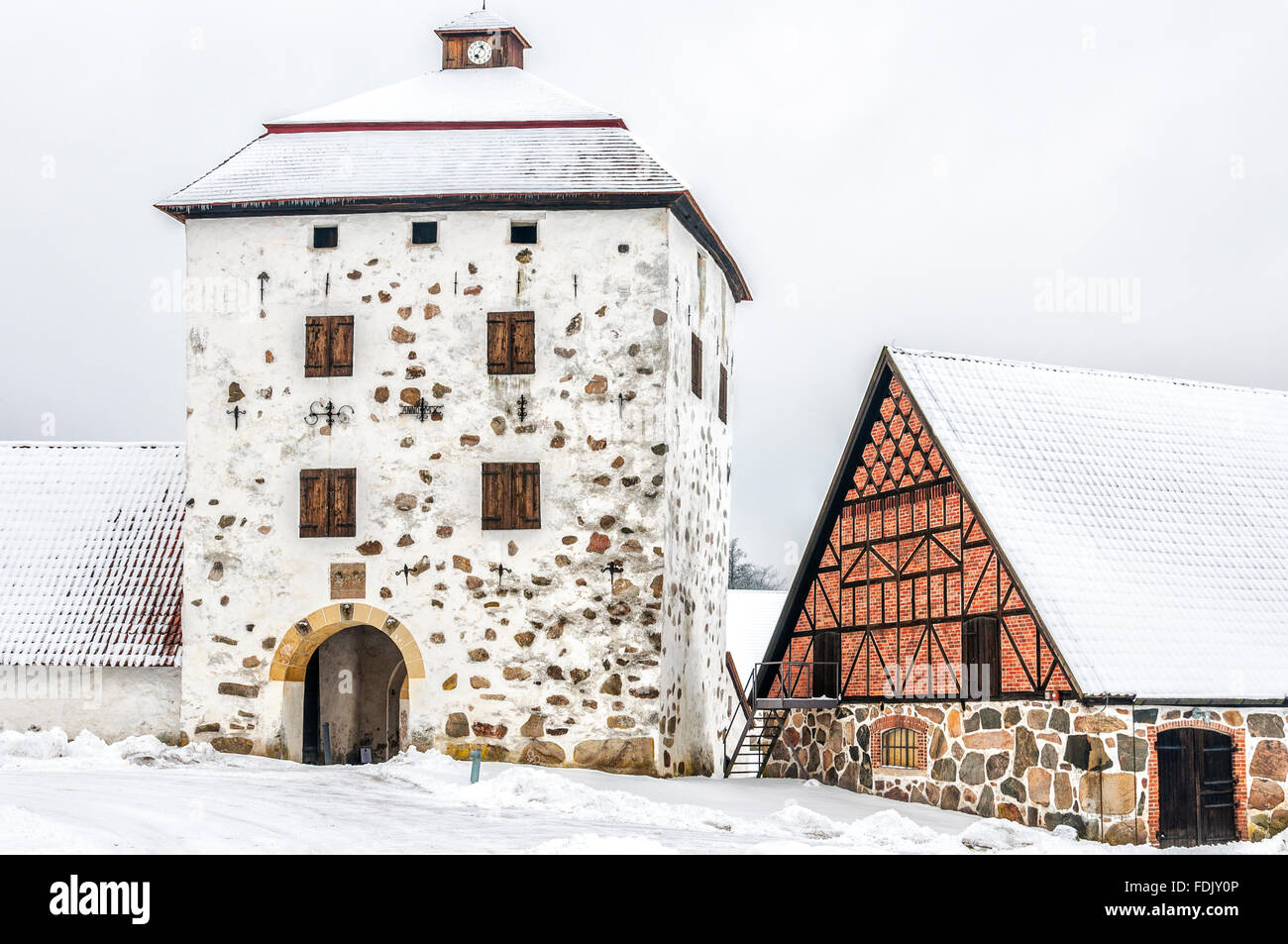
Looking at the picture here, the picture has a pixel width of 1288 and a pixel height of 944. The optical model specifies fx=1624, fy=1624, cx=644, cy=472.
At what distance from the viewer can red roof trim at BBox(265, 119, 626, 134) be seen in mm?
26547

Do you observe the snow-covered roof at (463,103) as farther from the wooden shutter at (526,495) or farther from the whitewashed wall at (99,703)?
the whitewashed wall at (99,703)

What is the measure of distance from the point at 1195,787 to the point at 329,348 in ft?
46.4

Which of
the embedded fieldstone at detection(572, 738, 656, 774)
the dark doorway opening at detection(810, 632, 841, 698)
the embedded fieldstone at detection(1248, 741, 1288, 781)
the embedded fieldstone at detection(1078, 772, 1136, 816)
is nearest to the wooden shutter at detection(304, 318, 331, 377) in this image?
the embedded fieldstone at detection(572, 738, 656, 774)

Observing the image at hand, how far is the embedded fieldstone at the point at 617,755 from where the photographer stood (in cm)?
2373

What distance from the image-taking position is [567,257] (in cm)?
2505

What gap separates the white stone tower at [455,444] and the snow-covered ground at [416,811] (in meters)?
1.29

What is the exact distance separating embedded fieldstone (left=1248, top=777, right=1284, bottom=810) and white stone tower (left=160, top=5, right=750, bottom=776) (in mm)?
8213

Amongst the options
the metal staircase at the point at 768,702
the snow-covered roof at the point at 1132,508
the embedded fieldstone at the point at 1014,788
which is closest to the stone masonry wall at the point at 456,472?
the metal staircase at the point at 768,702

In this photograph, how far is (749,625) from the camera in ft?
145

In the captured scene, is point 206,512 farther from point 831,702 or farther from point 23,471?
point 831,702
